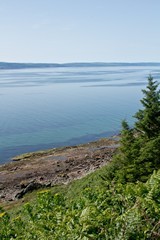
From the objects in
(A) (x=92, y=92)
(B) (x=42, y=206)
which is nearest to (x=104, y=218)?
(B) (x=42, y=206)

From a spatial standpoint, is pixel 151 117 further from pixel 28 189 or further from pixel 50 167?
pixel 50 167

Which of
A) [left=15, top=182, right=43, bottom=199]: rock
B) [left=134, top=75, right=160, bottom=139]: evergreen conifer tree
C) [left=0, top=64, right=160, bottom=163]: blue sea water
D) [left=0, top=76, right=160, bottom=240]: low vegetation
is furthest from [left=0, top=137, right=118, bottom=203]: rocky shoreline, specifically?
[left=0, top=76, right=160, bottom=240]: low vegetation

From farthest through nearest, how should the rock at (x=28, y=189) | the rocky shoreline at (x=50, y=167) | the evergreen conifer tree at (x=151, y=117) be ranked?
the rocky shoreline at (x=50, y=167) → the rock at (x=28, y=189) → the evergreen conifer tree at (x=151, y=117)

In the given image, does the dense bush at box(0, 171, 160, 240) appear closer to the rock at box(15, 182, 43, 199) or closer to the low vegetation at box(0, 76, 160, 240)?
the low vegetation at box(0, 76, 160, 240)

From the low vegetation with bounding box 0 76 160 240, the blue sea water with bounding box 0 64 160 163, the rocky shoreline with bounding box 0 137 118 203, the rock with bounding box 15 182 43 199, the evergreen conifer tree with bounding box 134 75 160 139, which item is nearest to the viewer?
the low vegetation with bounding box 0 76 160 240

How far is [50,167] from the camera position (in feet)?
178

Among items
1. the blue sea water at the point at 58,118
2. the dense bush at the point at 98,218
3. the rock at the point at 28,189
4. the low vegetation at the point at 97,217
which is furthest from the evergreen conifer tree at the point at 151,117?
the blue sea water at the point at 58,118

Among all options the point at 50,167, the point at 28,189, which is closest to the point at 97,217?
the point at 28,189

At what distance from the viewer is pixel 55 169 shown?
173ft

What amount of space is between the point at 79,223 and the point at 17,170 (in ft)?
162

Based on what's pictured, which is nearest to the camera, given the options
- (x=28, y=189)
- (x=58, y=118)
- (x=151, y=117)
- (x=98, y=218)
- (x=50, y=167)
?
(x=98, y=218)

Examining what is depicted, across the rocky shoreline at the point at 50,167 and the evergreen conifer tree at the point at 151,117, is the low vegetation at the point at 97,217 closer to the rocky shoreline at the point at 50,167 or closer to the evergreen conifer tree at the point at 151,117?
the evergreen conifer tree at the point at 151,117

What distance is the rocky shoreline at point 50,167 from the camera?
44.7 meters

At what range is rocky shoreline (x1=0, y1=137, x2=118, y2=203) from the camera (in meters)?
44.7
